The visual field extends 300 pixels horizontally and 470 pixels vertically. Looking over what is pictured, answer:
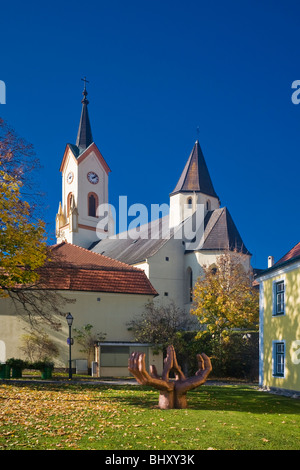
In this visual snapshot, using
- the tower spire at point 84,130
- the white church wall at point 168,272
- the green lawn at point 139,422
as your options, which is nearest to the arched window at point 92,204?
the tower spire at point 84,130

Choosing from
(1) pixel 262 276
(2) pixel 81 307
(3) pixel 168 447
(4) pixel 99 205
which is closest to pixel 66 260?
(2) pixel 81 307

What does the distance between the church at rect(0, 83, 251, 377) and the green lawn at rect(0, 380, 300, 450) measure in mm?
10780

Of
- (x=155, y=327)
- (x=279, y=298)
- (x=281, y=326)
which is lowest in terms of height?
(x=155, y=327)

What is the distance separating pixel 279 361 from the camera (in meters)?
20.3

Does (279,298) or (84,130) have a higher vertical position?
(84,130)

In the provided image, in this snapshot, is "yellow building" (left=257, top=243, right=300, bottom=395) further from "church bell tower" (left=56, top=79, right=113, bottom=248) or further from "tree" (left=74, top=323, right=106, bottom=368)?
"church bell tower" (left=56, top=79, right=113, bottom=248)

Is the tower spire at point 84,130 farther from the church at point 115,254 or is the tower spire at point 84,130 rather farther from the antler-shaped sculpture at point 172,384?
the antler-shaped sculpture at point 172,384

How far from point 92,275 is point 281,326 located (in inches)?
549

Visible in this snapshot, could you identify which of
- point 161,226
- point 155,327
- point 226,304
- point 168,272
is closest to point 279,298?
point 226,304

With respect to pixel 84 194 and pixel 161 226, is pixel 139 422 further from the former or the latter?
pixel 84 194

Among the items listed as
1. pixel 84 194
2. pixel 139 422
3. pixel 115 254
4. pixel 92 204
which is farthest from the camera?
pixel 92 204

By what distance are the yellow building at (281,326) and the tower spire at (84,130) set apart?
5223 cm

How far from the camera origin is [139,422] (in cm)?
1084

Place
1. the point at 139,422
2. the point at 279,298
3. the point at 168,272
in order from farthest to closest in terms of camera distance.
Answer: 1. the point at 168,272
2. the point at 279,298
3. the point at 139,422
